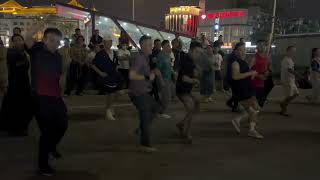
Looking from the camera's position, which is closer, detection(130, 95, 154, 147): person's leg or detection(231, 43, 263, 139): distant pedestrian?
detection(130, 95, 154, 147): person's leg

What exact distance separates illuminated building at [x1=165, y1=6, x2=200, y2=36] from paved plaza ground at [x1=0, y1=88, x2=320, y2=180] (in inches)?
1608

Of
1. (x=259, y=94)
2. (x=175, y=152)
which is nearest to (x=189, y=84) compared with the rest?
(x=175, y=152)

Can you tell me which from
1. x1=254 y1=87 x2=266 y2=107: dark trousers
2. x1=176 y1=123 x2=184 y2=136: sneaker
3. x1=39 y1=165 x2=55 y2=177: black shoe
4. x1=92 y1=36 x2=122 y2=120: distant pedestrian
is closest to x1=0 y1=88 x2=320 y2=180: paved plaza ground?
x1=39 y1=165 x2=55 y2=177: black shoe

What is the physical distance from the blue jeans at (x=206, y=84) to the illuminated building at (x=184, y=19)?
37.5 m

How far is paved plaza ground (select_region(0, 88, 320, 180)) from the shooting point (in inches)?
229

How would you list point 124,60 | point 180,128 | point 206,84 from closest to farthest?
point 180,128, point 206,84, point 124,60

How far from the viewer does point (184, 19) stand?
5075 cm

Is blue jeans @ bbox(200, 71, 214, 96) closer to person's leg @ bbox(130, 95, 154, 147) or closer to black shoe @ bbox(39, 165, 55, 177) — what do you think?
person's leg @ bbox(130, 95, 154, 147)

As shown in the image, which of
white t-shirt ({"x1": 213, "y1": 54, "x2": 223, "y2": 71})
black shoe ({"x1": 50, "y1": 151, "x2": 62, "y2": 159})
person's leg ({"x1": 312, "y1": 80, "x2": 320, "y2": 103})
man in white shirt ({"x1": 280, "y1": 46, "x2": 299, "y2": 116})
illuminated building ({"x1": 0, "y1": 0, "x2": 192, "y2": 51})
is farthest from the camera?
illuminated building ({"x1": 0, "y1": 0, "x2": 192, "y2": 51})

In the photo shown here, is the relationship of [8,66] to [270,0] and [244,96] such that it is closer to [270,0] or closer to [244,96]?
[244,96]

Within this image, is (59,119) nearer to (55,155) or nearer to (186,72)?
(55,155)

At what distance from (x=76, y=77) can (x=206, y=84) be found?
4.67 meters

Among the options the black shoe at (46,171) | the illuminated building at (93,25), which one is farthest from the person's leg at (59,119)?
the illuminated building at (93,25)

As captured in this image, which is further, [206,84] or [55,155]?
[206,84]
